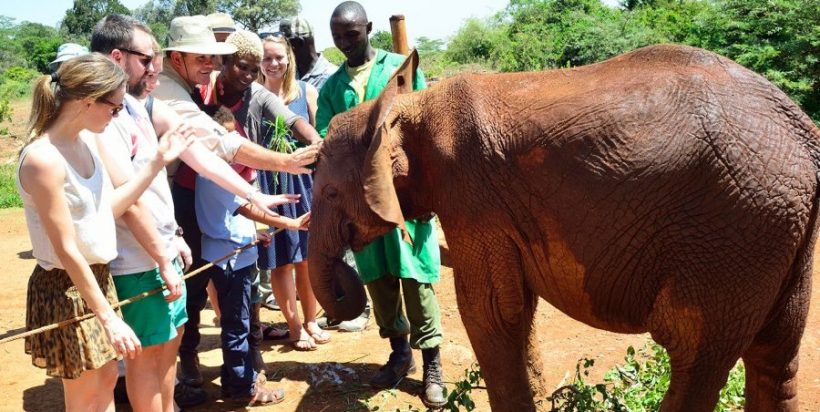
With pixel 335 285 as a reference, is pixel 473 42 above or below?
below

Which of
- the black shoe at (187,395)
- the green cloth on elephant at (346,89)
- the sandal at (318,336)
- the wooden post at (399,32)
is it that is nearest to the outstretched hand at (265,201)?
the green cloth on elephant at (346,89)

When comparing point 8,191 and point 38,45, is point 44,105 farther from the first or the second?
point 38,45

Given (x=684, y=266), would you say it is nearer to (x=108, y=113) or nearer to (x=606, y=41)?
(x=108, y=113)

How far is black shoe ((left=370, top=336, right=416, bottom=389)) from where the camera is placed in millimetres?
5465

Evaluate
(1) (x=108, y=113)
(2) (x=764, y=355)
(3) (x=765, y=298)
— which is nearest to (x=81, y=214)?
(1) (x=108, y=113)

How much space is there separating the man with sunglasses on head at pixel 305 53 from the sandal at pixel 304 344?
251 centimetres

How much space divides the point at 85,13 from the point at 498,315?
75.4m

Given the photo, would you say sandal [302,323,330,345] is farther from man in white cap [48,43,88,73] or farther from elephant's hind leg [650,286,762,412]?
elephant's hind leg [650,286,762,412]

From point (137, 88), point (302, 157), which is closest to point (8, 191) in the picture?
point (137, 88)

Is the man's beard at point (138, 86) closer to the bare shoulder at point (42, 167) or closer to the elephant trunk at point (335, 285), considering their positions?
the bare shoulder at point (42, 167)

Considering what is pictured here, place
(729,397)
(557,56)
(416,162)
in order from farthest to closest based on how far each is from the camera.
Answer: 1. (557,56)
2. (729,397)
3. (416,162)

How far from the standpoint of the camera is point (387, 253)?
200 inches

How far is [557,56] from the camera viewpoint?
76.9 ft

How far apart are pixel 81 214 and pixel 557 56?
70.2 feet
